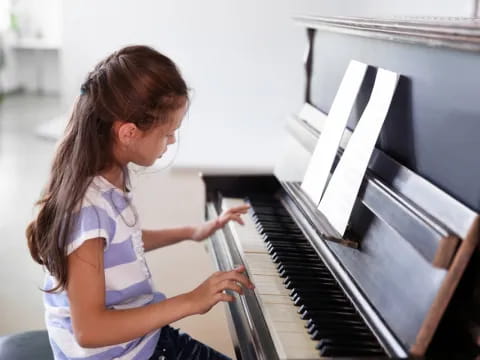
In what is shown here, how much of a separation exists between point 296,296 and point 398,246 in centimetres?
26

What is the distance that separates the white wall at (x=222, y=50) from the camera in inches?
150

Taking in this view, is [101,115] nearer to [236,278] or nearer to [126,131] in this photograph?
[126,131]

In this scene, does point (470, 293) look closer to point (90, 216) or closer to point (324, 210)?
point (324, 210)

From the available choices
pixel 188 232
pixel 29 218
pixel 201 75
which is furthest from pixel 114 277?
pixel 201 75

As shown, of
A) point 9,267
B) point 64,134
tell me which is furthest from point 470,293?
point 9,267

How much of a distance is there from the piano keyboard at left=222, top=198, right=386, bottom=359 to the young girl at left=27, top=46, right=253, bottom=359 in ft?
0.29

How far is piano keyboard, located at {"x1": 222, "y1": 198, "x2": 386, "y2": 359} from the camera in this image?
3.14ft

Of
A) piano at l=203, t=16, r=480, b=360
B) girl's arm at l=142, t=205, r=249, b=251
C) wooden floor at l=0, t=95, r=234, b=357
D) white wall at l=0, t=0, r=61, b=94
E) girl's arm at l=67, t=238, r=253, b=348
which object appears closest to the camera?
piano at l=203, t=16, r=480, b=360

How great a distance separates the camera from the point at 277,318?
3.53 ft

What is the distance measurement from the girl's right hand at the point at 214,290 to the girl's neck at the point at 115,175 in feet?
0.92

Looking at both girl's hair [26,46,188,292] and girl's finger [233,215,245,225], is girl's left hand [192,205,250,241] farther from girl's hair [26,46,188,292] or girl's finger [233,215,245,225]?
girl's hair [26,46,188,292]

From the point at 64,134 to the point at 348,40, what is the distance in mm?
821

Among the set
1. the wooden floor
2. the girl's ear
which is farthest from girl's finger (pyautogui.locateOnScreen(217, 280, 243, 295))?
the wooden floor

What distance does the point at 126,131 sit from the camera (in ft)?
3.77
